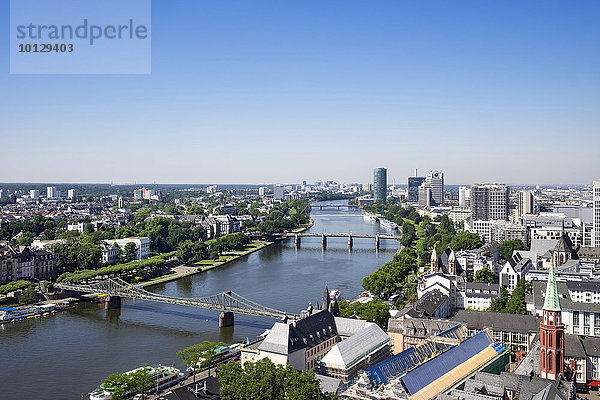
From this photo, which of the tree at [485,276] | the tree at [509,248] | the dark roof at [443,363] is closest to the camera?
the dark roof at [443,363]

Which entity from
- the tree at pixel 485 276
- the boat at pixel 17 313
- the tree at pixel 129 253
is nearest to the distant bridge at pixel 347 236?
the tree at pixel 129 253

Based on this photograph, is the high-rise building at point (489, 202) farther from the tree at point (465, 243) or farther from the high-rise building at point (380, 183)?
the high-rise building at point (380, 183)

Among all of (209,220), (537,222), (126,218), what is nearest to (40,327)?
(209,220)

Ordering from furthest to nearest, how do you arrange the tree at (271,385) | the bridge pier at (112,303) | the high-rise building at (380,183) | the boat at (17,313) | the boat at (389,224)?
the high-rise building at (380,183) → the boat at (389,224) → the bridge pier at (112,303) → the boat at (17,313) → the tree at (271,385)

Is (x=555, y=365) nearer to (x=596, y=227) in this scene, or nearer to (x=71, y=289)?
(x=71, y=289)

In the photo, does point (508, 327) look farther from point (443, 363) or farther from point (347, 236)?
point (347, 236)

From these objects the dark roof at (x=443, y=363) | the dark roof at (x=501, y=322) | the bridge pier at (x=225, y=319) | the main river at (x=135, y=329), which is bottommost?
the main river at (x=135, y=329)

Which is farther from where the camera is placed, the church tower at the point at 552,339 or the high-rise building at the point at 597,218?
the high-rise building at the point at 597,218
